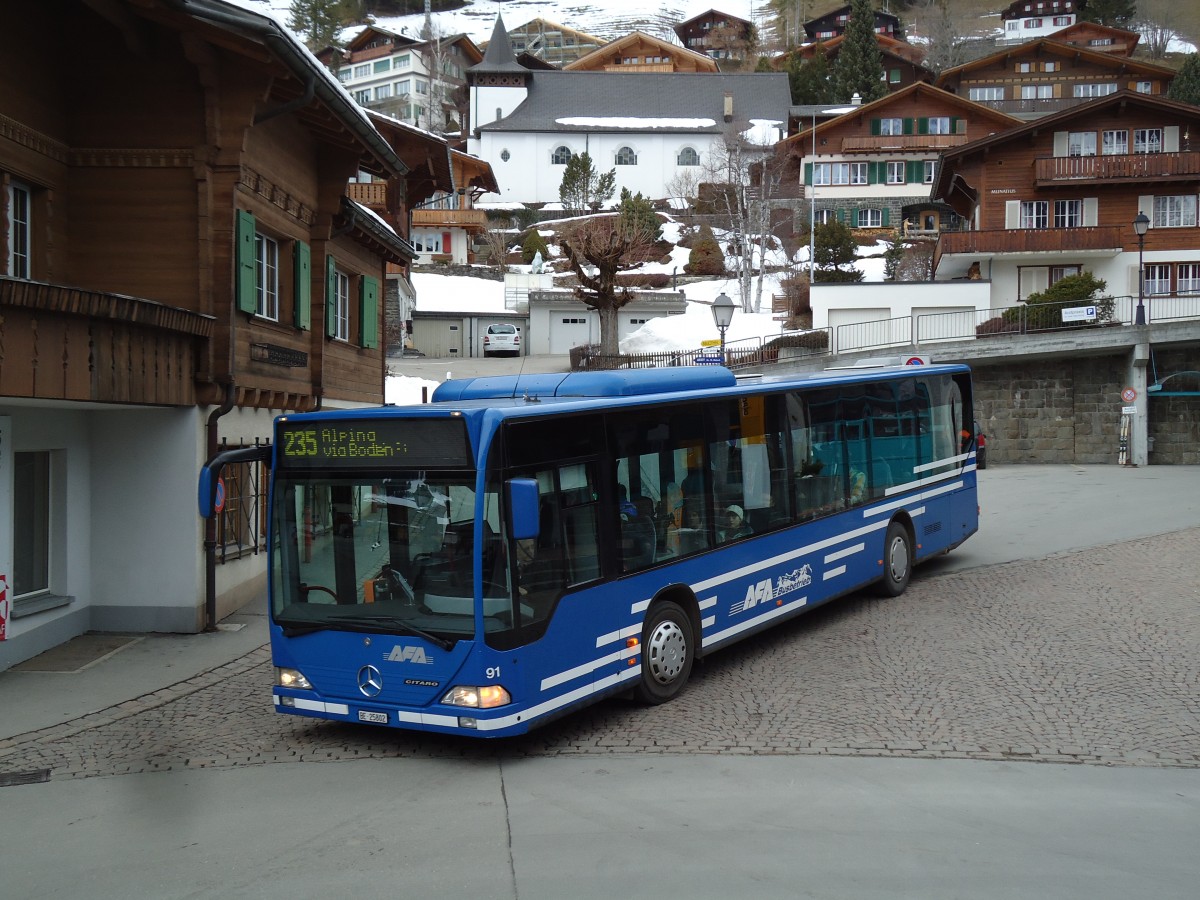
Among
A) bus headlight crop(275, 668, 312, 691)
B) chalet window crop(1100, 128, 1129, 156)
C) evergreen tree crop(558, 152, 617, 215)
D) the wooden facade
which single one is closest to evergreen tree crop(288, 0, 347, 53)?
evergreen tree crop(558, 152, 617, 215)

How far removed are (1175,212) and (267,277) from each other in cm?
3762

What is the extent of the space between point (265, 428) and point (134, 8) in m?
5.59

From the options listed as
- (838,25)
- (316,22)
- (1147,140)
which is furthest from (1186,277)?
(838,25)

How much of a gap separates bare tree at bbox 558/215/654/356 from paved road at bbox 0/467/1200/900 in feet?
98.7

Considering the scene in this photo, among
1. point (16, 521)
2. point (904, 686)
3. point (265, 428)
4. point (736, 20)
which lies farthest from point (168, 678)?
point (736, 20)

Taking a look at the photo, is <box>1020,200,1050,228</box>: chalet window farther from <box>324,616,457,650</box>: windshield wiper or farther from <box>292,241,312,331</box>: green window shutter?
<box>324,616,457,650</box>: windshield wiper

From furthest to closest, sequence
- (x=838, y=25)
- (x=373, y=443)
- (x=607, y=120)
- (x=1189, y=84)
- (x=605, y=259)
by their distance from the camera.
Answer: (x=838, y=25) → (x=607, y=120) → (x=1189, y=84) → (x=605, y=259) → (x=373, y=443)

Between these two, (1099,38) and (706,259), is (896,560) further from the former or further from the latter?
(1099,38)

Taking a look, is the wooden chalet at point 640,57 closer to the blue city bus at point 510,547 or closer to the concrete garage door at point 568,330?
the concrete garage door at point 568,330

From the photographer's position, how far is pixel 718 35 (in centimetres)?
14250

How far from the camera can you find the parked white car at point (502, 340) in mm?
52875

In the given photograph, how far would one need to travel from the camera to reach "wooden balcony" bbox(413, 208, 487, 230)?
68.9 meters

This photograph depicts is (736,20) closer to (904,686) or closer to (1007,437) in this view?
(1007,437)

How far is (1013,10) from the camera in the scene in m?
141
